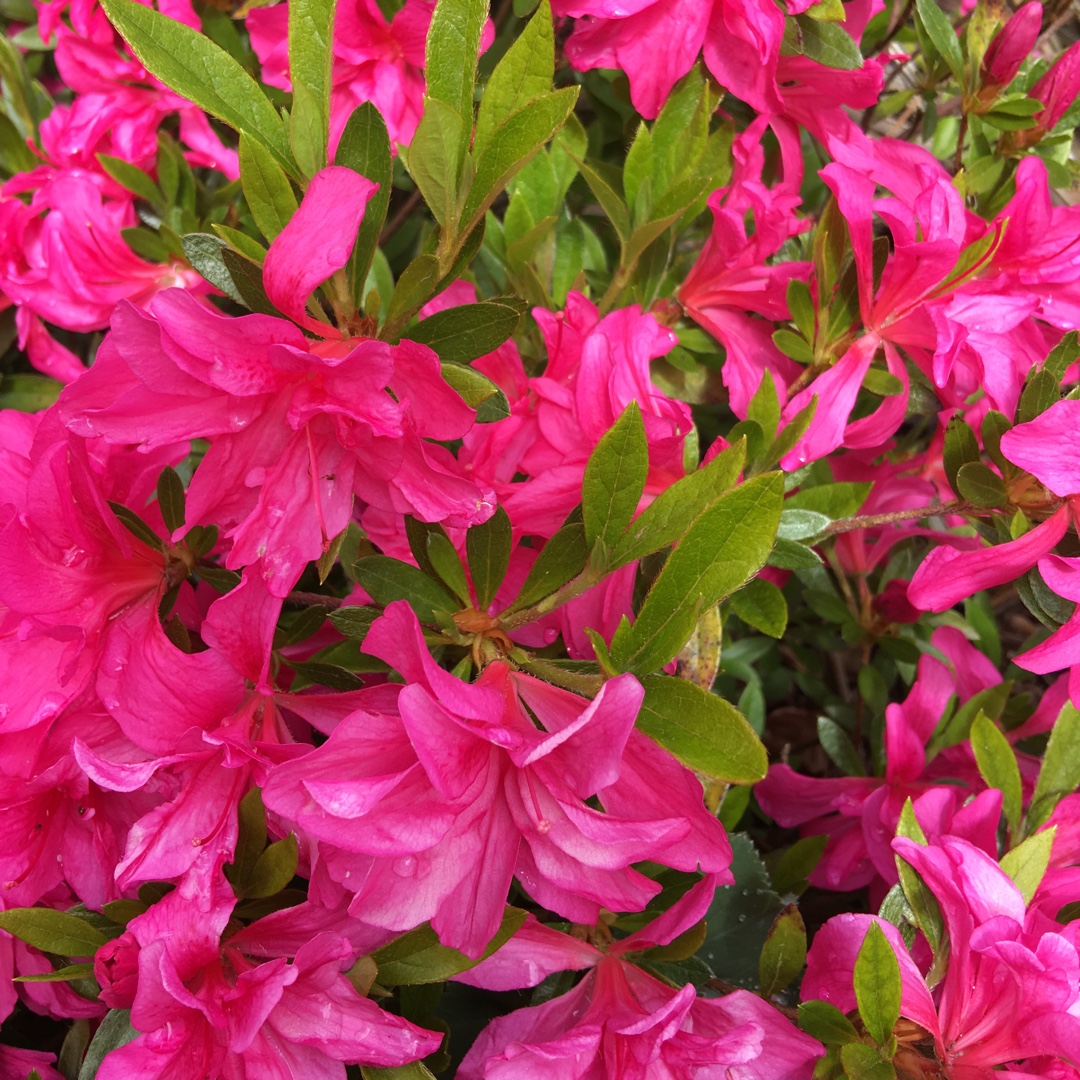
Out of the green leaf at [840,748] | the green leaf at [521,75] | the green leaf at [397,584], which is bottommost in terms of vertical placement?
the green leaf at [840,748]

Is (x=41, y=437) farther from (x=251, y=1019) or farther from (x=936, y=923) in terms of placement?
(x=936, y=923)

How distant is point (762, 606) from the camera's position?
1076mm

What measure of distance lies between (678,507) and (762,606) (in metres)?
0.39

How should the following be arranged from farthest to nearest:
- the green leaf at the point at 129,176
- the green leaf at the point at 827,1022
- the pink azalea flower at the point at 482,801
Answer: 1. the green leaf at the point at 129,176
2. the green leaf at the point at 827,1022
3. the pink azalea flower at the point at 482,801

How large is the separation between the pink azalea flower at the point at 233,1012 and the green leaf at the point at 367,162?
19.9 inches

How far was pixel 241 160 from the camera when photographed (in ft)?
2.56

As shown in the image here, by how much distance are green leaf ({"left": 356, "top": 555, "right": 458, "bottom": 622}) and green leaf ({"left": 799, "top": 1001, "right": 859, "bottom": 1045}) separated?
0.45 meters

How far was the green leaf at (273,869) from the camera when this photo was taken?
81 centimetres

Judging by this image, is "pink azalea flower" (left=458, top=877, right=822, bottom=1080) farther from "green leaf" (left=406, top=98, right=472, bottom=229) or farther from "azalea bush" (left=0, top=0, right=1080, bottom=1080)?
"green leaf" (left=406, top=98, right=472, bottom=229)

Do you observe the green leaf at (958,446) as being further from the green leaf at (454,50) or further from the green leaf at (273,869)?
the green leaf at (273,869)

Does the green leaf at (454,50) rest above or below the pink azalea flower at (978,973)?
above

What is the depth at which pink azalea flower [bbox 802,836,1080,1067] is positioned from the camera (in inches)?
29.1

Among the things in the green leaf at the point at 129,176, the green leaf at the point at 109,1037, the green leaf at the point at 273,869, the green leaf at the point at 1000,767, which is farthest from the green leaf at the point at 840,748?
the green leaf at the point at 129,176

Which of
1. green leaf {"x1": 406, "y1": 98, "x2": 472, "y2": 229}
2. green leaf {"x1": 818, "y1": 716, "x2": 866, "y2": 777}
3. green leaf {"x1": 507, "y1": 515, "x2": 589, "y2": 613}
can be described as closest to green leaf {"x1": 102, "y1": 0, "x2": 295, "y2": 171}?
green leaf {"x1": 406, "y1": 98, "x2": 472, "y2": 229}
